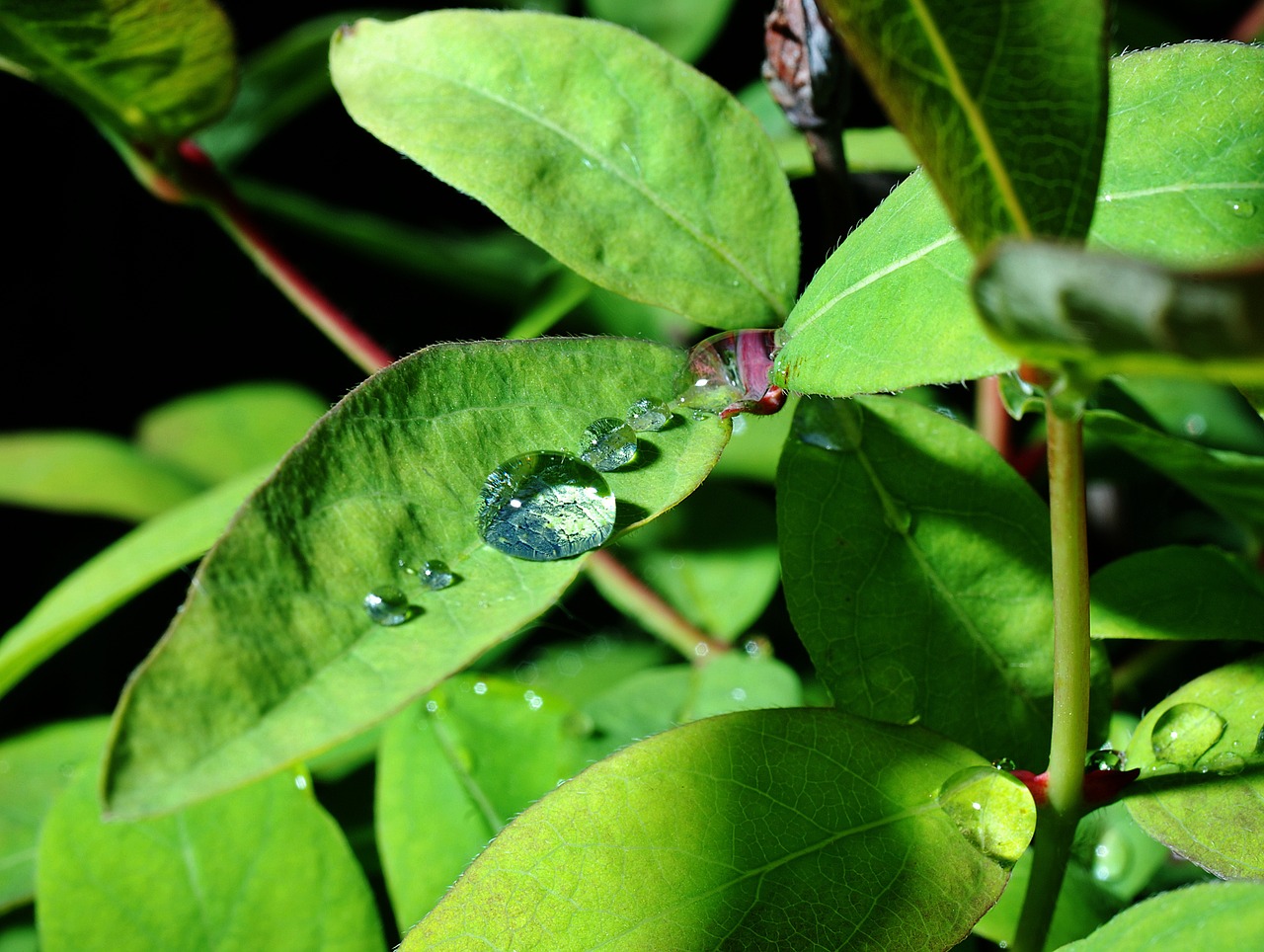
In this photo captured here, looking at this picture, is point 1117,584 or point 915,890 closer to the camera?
point 915,890

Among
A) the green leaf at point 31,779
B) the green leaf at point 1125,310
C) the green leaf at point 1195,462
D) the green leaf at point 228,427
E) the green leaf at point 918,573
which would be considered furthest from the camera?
the green leaf at point 228,427

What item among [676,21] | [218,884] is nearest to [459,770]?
[218,884]

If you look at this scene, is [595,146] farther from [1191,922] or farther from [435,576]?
[1191,922]

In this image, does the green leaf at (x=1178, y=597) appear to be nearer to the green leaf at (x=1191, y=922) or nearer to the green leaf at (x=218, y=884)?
the green leaf at (x=1191, y=922)

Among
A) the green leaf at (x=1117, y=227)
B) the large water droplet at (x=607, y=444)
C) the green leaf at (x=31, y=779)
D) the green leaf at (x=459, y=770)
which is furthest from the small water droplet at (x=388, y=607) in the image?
the green leaf at (x=31, y=779)

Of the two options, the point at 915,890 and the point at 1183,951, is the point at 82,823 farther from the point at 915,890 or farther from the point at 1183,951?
the point at 1183,951

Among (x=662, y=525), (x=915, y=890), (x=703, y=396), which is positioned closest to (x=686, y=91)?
(x=703, y=396)

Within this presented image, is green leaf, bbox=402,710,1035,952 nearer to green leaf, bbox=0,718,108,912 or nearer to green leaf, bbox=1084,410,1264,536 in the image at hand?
green leaf, bbox=1084,410,1264,536

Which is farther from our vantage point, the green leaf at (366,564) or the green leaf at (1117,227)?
the green leaf at (1117,227)
